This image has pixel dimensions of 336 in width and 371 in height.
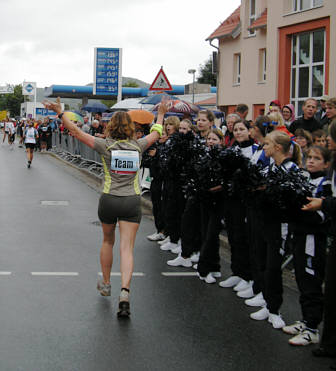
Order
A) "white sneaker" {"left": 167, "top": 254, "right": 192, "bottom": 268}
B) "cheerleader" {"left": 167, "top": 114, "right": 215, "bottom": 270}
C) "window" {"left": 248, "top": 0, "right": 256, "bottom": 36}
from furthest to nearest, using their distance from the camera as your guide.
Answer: "window" {"left": 248, "top": 0, "right": 256, "bottom": 36} → "white sneaker" {"left": 167, "top": 254, "right": 192, "bottom": 268} → "cheerleader" {"left": 167, "top": 114, "right": 215, "bottom": 270}

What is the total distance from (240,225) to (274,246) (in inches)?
44.3

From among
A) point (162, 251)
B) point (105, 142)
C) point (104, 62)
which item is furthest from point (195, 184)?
point (104, 62)

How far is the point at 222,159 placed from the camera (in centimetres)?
625

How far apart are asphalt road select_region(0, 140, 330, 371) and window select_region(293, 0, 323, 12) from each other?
15664 millimetres

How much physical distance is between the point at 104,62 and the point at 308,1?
8.99m

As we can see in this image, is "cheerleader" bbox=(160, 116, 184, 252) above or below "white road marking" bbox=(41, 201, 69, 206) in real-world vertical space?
above

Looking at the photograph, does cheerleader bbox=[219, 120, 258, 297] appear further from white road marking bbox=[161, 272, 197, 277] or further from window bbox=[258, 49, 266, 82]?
window bbox=[258, 49, 266, 82]

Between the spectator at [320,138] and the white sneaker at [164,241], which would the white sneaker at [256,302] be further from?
the white sneaker at [164,241]

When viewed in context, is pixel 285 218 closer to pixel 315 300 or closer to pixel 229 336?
pixel 315 300

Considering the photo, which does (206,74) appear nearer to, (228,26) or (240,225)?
(228,26)

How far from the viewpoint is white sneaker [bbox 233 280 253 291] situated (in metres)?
6.51

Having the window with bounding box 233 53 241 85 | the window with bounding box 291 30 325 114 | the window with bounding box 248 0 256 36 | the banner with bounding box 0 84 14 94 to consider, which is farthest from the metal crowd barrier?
the banner with bounding box 0 84 14 94

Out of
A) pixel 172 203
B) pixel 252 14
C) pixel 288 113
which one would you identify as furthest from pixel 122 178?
pixel 252 14

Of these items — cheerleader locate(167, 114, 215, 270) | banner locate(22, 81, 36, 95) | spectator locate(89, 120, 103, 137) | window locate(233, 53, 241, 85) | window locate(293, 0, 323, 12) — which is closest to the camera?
cheerleader locate(167, 114, 215, 270)
